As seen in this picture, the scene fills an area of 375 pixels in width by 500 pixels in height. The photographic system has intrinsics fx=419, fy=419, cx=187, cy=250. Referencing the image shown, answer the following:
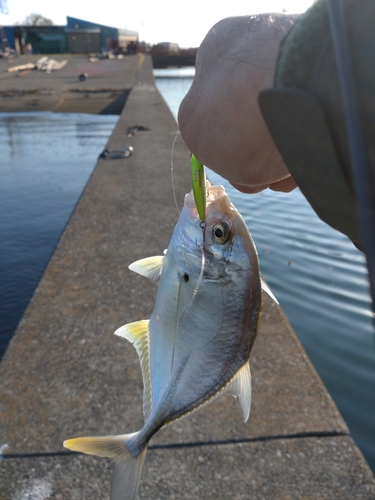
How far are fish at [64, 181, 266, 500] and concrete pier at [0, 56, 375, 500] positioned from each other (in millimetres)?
550

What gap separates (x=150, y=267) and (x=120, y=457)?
0.85 metres

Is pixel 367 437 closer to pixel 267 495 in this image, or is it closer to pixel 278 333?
pixel 278 333

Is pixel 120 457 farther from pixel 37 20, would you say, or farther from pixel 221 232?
pixel 37 20

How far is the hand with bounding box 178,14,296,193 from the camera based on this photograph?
3.53 feet

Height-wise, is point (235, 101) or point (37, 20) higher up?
point (37, 20)

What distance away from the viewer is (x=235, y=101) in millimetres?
1108

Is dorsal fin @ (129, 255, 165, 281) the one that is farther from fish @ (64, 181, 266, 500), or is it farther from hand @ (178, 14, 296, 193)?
hand @ (178, 14, 296, 193)

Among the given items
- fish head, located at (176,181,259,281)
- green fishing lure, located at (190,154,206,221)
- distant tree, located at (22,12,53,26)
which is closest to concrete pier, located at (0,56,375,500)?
fish head, located at (176,181,259,281)

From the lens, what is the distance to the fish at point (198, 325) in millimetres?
1659

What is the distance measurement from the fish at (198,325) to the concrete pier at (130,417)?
550 millimetres

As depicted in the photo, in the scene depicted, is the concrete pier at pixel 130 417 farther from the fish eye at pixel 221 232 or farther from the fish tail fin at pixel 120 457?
the fish eye at pixel 221 232

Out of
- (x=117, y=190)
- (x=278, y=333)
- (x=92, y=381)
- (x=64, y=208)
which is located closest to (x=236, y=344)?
(x=92, y=381)

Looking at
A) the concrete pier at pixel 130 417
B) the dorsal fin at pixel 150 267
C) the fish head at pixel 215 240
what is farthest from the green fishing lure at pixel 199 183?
the concrete pier at pixel 130 417

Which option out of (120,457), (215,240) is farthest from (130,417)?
(215,240)
